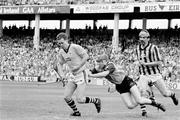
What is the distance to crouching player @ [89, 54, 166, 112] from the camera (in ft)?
41.7

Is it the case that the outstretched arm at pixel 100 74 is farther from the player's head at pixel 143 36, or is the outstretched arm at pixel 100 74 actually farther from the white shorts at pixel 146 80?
the white shorts at pixel 146 80

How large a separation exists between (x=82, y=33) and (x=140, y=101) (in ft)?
160

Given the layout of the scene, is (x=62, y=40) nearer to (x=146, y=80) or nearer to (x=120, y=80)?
(x=120, y=80)

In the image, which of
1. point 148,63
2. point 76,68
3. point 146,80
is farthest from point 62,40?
point 146,80

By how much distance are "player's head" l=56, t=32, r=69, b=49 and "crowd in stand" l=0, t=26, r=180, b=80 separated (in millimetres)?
30120

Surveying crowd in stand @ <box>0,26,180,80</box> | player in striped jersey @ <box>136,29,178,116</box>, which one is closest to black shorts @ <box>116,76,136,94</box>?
player in striped jersey @ <box>136,29,178,116</box>

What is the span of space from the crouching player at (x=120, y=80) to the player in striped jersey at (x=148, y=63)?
79 cm

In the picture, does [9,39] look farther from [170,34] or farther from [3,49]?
[170,34]

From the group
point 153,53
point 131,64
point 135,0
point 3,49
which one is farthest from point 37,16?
point 153,53

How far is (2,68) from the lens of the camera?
54.8 meters

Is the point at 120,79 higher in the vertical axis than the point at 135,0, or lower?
lower

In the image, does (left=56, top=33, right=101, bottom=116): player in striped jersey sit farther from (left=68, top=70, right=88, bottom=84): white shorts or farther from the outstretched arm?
the outstretched arm

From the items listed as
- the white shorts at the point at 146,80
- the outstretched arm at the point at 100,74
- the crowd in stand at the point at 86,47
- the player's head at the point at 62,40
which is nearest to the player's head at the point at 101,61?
the outstretched arm at the point at 100,74

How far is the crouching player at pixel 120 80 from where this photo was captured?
12711 millimetres
